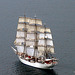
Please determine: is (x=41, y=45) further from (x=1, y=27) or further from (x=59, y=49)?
(x=1, y=27)

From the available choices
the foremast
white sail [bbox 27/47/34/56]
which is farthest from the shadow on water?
white sail [bbox 27/47/34/56]

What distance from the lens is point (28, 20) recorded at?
135m

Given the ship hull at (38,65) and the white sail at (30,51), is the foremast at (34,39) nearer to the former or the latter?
the white sail at (30,51)

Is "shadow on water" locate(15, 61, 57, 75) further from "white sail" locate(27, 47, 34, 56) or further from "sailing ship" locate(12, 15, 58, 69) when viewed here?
"white sail" locate(27, 47, 34, 56)

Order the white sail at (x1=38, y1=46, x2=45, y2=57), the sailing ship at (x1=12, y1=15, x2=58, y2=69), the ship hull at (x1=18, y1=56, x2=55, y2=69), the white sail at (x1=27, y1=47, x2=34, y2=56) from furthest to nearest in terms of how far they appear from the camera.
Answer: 1. the white sail at (x1=27, y1=47, x2=34, y2=56)
2. the white sail at (x1=38, y1=46, x2=45, y2=57)
3. the sailing ship at (x1=12, y1=15, x2=58, y2=69)
4. the ship hull at (x1=18, y1=56, x2=55, y2=69)

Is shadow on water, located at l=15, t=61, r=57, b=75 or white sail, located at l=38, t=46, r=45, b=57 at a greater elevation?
white sail, located at l=38, t=46, r=45, b=57

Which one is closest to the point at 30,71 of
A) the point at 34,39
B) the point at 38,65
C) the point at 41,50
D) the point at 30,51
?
the point at 38,65

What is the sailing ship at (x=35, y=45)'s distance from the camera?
119 metres

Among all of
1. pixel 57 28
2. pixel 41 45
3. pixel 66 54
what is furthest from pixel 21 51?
pixel 57 28

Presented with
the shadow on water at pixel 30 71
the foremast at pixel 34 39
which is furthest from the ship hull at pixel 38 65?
the foremast at pixel 34 39

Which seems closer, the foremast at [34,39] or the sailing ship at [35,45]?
the sailing ship at [35,45]

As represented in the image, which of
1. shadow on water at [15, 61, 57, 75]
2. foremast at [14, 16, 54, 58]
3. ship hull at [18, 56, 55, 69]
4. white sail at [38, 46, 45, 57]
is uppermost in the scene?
foremast at [14, 16, 54, 58]

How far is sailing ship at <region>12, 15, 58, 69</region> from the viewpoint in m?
119

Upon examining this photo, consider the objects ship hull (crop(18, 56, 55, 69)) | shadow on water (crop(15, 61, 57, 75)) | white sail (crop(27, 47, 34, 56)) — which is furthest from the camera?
white sail (crop(27, 47, 34, 56))
